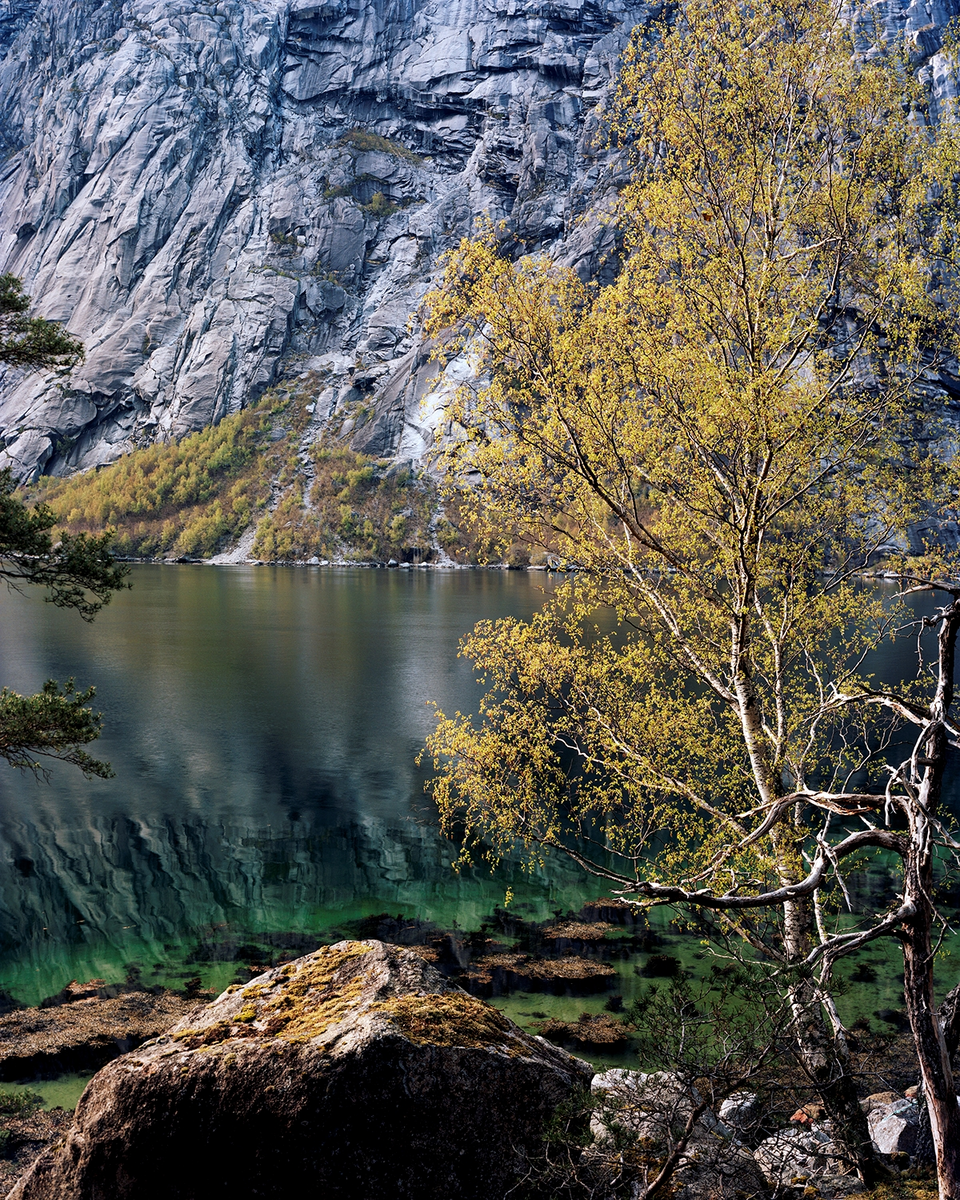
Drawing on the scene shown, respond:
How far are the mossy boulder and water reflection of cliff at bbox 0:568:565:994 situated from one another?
11.5m

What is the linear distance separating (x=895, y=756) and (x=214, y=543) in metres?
171

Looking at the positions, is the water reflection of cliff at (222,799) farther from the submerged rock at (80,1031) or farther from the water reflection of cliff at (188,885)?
the submerged rock at (80,1031)

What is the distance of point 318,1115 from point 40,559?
37.7 feet

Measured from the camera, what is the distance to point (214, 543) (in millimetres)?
183375

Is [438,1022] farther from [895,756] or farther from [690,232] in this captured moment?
[895,756]

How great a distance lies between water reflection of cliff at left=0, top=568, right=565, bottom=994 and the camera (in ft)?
59.6

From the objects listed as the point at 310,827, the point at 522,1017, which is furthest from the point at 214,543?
the point at 522,1017

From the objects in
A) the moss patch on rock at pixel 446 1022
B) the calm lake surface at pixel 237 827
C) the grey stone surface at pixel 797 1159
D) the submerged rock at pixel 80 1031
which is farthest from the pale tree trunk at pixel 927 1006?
the calm lake surface at pixel 237 827

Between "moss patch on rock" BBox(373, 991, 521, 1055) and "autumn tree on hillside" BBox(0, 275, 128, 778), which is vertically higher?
"autumn tree on hillside" BBox(0, 275, 128, 778)

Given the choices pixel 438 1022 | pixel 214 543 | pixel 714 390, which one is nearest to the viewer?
pixel 438 1022

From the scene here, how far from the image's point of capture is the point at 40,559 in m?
13.7

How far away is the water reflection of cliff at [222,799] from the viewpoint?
1816cm

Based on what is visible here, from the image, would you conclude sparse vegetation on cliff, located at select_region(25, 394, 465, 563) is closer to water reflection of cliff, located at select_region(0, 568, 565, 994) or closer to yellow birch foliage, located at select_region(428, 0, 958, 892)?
water reflection of cliff, located at select_region(0, 568, 565, 994)

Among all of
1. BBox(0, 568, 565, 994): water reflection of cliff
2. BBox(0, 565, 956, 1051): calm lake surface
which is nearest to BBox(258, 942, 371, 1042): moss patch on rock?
BBox(0, 565, 956, 1051): calm lake surface
